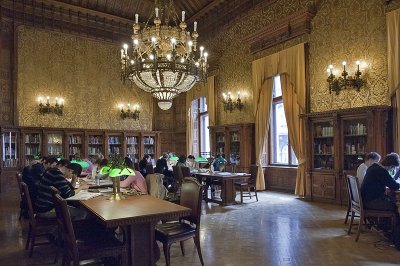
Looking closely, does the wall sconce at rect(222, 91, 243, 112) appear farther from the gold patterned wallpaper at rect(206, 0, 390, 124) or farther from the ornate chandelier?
the ornate chandelier

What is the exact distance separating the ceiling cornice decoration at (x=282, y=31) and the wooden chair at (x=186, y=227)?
689 cm

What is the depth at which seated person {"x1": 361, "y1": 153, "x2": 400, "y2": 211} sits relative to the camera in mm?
5012

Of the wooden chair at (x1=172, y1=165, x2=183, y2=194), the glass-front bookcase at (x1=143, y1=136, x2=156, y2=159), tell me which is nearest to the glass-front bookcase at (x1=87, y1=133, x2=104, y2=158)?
the glass-front bookcase at (x1=143, y1=136, x2=156, y2=159)

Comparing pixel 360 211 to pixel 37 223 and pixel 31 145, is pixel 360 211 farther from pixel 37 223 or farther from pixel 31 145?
pixel 31 145

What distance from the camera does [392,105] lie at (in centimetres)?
734

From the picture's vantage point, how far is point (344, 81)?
820 cm

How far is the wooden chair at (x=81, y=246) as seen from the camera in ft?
Result: 10.3

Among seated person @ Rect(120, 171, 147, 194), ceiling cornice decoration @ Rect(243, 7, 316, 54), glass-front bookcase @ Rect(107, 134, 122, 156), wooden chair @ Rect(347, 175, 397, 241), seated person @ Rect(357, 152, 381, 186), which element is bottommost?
wooden chair @ Rect(347, 175, 397, 241)

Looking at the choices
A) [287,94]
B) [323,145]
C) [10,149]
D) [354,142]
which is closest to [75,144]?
[10,149]

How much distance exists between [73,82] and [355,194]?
1103 centimetres

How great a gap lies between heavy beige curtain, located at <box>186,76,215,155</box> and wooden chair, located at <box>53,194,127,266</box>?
9376mm

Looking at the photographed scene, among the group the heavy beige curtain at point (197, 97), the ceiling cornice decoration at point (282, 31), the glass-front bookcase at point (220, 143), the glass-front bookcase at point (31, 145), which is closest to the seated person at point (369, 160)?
the ceiling cornice decoration at point (282, 31)

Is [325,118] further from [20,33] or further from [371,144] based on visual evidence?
[20,33]

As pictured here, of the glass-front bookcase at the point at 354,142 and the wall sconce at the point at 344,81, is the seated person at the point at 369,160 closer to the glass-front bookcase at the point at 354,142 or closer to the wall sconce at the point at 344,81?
the glass-front bookcase at the point at 354,142
